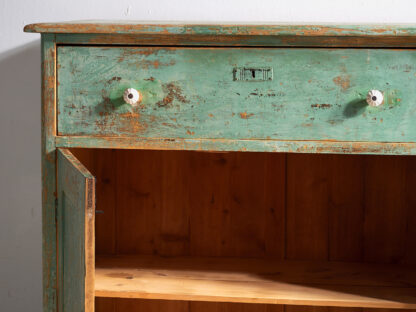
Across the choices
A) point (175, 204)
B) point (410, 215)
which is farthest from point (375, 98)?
point (175, 204)

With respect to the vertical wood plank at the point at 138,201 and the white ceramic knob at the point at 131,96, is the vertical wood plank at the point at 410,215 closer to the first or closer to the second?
the vertical wood plank at the point at 138,201

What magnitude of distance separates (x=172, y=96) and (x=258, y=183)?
0.56 meters

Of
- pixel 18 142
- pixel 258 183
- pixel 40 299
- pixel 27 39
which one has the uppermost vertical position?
pixel 27 39

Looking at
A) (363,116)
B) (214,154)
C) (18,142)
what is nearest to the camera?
(363,116)

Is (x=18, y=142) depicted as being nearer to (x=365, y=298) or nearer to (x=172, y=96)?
(x=172, y=96)

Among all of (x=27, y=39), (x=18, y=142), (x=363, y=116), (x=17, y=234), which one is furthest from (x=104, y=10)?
(x=363, y=116)

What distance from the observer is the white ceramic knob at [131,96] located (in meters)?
1.14

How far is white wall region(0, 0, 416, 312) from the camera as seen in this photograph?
5.27 feet

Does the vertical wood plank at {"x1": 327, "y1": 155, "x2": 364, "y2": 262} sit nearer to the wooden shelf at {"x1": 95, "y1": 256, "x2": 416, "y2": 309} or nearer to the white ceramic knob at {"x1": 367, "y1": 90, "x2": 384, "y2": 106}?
the wooden shelf at {"x1": 95, "y1": 256, "x2": 416, "y2": 309}

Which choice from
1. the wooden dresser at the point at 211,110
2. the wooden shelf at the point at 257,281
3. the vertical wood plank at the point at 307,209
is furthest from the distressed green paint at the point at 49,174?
the vertical wood plank at the point at 307,209

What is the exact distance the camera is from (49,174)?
3.93 ft

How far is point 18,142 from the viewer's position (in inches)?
68.5

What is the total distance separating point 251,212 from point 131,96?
64cm

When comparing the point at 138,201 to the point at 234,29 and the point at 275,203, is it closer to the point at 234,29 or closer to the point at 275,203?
the point at 275,203
